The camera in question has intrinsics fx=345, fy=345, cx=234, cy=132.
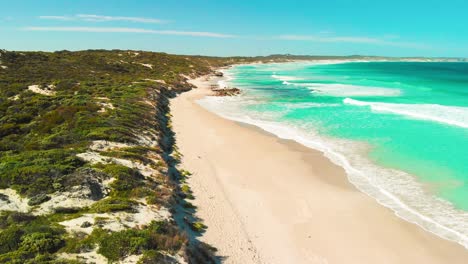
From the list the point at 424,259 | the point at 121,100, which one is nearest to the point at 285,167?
the point at 424,259

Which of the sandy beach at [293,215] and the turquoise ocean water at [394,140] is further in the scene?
the turquoise ocean water at [394,140]

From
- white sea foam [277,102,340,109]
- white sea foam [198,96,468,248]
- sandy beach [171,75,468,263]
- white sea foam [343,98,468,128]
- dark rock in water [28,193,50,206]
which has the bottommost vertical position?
sandy beach [171,75,468,263]

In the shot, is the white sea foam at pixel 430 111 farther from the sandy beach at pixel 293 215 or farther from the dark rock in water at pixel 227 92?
the dark rock in water at pixel 227 92

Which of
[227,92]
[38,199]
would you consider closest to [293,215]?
[38,199]

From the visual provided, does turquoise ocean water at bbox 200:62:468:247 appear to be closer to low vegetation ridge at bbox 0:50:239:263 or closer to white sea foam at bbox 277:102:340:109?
white sea foam at bbox 277:102:340:109

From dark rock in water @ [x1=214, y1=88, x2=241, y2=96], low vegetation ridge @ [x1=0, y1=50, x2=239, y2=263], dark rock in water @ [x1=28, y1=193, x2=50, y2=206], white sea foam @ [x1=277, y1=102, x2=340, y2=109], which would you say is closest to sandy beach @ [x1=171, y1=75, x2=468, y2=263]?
low vegetation ridge @ [x1=0, y1=50, x2=239, y2=263]

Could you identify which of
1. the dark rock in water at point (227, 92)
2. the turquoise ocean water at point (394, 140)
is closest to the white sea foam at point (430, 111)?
the turquoise ocean water at point (394, 140)

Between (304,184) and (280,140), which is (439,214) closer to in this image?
(304,184)
